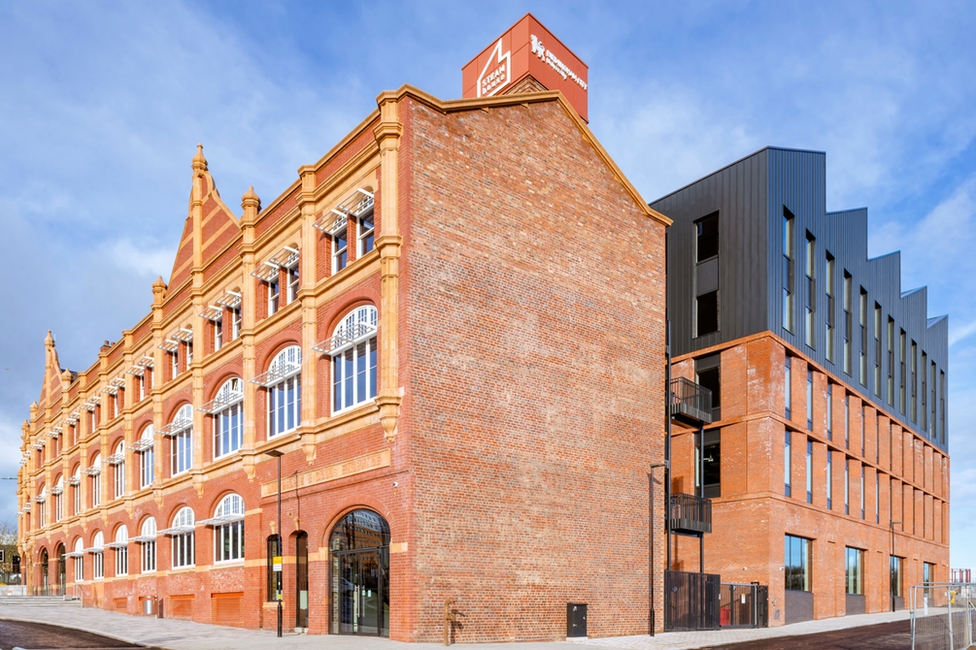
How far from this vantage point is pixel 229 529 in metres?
33.8

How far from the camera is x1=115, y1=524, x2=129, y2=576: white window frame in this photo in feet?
151

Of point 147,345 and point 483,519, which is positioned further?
point 147,345

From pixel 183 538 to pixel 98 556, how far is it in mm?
16288

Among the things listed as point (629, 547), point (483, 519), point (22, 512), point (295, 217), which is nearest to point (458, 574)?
point (483, 519)

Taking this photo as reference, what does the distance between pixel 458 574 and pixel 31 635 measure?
15933 mm

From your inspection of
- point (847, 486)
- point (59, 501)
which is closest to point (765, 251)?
point (847, 486)

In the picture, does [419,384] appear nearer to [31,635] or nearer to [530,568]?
[530,568]

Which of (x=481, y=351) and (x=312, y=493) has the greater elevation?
(x=481, y=351)

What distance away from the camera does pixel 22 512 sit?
71.5 m

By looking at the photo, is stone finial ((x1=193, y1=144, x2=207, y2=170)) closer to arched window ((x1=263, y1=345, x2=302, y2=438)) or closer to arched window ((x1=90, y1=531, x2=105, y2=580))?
arched window ((x1=263, y1=345, x2=302, y2=438))

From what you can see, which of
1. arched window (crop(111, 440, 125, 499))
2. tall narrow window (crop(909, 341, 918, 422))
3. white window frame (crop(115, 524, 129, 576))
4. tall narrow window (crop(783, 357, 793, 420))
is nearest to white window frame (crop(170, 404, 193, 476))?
white window frame (crop(115, 524, 129, 576))

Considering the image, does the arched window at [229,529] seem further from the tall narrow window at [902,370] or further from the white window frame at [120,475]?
the tall narrow window at [902,370]

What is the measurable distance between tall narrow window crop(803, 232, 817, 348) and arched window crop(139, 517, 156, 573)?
3332cm

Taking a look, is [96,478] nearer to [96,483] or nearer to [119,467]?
[96,483]
